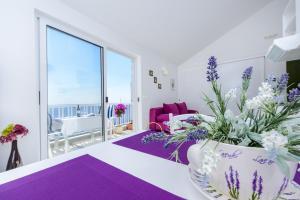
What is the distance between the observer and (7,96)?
1604 millimetres

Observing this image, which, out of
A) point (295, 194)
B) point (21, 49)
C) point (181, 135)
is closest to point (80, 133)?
point (21, 49)

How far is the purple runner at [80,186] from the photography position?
1.54ft

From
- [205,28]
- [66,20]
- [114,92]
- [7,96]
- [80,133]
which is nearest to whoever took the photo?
[7,96]

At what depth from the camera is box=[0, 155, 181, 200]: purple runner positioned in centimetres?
47

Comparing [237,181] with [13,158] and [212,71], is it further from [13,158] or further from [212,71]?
[13,158]

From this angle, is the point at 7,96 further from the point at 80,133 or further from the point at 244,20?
the point at 244,20

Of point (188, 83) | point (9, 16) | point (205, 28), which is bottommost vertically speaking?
point (188, 83)

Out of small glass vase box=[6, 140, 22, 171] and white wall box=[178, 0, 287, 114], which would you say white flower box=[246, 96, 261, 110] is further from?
white wall box=[178, 0, 287, 114]

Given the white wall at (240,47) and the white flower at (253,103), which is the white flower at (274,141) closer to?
the white flower at (253,103)

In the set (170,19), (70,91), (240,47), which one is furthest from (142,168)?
(240,47)

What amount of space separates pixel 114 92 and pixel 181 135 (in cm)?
311

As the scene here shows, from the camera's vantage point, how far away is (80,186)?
0.52 metres

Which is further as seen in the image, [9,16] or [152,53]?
[152,53]

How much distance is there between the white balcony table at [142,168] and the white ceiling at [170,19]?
2263mm
